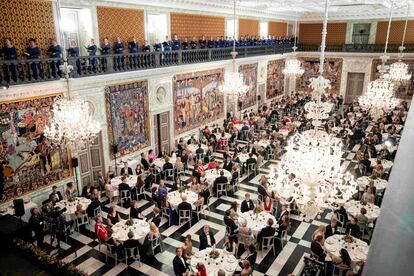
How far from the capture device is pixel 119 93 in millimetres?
12180

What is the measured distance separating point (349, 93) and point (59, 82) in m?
21.3

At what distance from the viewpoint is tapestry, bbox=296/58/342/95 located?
25.2m

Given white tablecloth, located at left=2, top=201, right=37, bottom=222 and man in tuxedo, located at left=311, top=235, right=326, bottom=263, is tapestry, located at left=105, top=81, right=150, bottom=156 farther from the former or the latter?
man in tuxedo, located at left=311, top=235, right=326, bottom=263

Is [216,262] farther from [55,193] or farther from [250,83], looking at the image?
[250,83]

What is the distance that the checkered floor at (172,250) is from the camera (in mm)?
7969

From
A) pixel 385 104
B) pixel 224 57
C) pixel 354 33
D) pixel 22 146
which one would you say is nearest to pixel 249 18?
pixel 224 57

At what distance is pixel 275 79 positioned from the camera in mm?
24734

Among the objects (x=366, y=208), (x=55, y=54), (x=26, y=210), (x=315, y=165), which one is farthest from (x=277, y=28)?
(x=315, y=165)

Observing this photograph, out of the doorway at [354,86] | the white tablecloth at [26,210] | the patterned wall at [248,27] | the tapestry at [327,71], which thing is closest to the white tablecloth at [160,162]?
the white tablecloth at [26,210]

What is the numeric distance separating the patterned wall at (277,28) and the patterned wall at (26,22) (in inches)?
671

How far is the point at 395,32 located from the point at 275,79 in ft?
27.7

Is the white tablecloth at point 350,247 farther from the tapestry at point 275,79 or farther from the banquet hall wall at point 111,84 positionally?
the tapestry at point 275,79

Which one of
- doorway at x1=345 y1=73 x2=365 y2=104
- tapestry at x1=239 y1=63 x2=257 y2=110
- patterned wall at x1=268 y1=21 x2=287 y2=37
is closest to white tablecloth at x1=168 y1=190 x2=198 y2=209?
tapestry at x1=239 y1=63 x2=257 y2=110

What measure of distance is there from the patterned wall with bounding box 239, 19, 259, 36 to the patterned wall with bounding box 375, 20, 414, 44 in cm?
872
